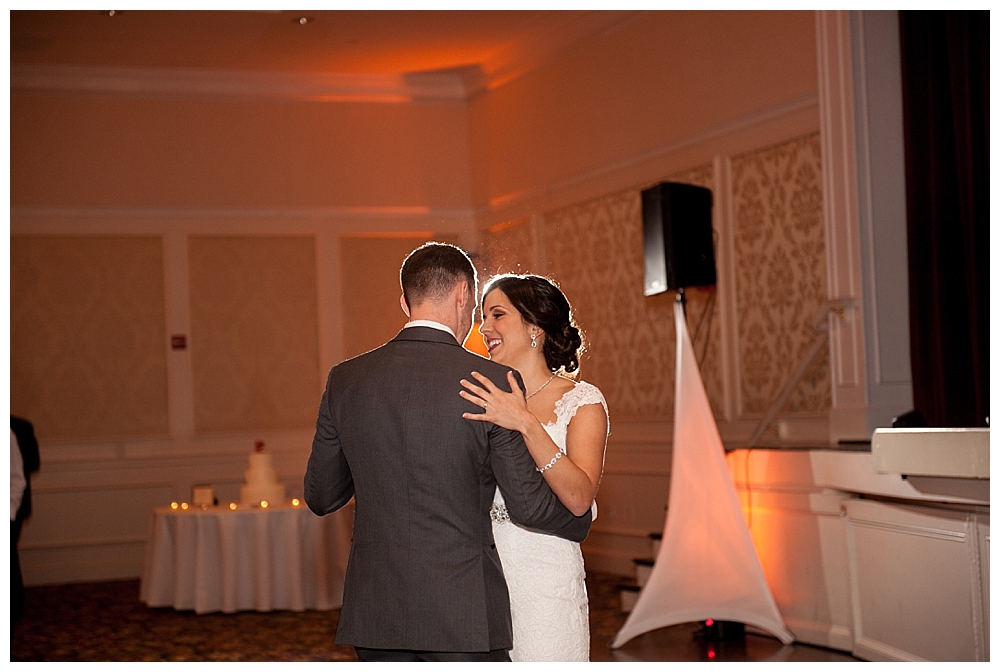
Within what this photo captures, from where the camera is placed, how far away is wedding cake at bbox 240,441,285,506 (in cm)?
687

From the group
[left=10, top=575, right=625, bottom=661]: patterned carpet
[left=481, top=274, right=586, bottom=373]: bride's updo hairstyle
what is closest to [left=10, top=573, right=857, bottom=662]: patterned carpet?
[left=10, top=575, right=625, bottom=661]: patterned carpet

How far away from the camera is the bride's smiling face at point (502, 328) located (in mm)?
2713

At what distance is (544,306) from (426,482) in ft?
2.36

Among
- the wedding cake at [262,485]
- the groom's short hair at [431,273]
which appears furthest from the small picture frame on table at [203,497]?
the groom's short hair at [431,273]

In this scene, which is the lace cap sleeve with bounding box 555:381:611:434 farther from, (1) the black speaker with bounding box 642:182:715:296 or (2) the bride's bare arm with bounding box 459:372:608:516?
(1) the black speaker with bounding box 642:182:715:296

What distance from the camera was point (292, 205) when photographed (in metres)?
9.05

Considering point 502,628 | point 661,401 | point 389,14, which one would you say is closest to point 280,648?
point 661,401

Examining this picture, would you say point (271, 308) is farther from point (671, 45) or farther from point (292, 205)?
point (671, 45)

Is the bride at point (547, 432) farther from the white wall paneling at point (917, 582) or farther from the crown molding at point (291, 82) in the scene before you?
the crown molding at point (291, 82)

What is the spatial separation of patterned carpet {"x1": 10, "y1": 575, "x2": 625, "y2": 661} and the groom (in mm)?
3176

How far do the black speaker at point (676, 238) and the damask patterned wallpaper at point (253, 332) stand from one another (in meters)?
4.06

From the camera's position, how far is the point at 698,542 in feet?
16.3

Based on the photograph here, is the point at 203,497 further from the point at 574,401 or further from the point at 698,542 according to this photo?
the point at 574,401

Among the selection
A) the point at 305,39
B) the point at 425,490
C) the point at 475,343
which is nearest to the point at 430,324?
the point at 425,490
